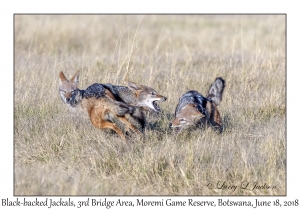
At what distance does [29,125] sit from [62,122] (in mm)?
488

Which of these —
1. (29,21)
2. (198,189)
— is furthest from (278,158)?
(29,21)

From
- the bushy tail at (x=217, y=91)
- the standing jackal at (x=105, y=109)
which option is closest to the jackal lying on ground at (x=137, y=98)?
the standing jackal at (x=105, y=109)

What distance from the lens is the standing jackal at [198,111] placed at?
25.3ft

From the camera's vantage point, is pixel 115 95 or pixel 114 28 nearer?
pixel 115 95

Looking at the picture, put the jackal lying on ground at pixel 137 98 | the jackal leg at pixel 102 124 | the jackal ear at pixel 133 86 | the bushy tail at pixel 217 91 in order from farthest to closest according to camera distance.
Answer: the bushy tail at pixel 217 91 < the jackal ear at pixel 133 86 < the jackal lying on ground at pixel 137 98 < the jackal leg at pixel 102 124

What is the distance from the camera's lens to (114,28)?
55.2ft

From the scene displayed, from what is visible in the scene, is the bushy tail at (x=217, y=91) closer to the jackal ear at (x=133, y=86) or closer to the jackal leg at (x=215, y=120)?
the jackal leg at (x=215, y=120)

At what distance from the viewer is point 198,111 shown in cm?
769

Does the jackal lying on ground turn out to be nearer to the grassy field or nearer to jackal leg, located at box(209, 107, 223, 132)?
the grassy field

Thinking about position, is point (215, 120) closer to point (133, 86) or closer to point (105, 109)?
point (133, 86)

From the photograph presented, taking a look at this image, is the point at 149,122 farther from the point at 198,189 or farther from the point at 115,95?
the point at 198,189

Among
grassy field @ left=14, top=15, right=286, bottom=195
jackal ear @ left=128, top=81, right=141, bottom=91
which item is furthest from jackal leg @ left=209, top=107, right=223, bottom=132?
jackal ear @ left=128, top=81, right=141, bottom=91

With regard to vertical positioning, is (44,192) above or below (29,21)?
below

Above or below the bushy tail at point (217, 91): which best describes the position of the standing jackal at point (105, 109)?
below
